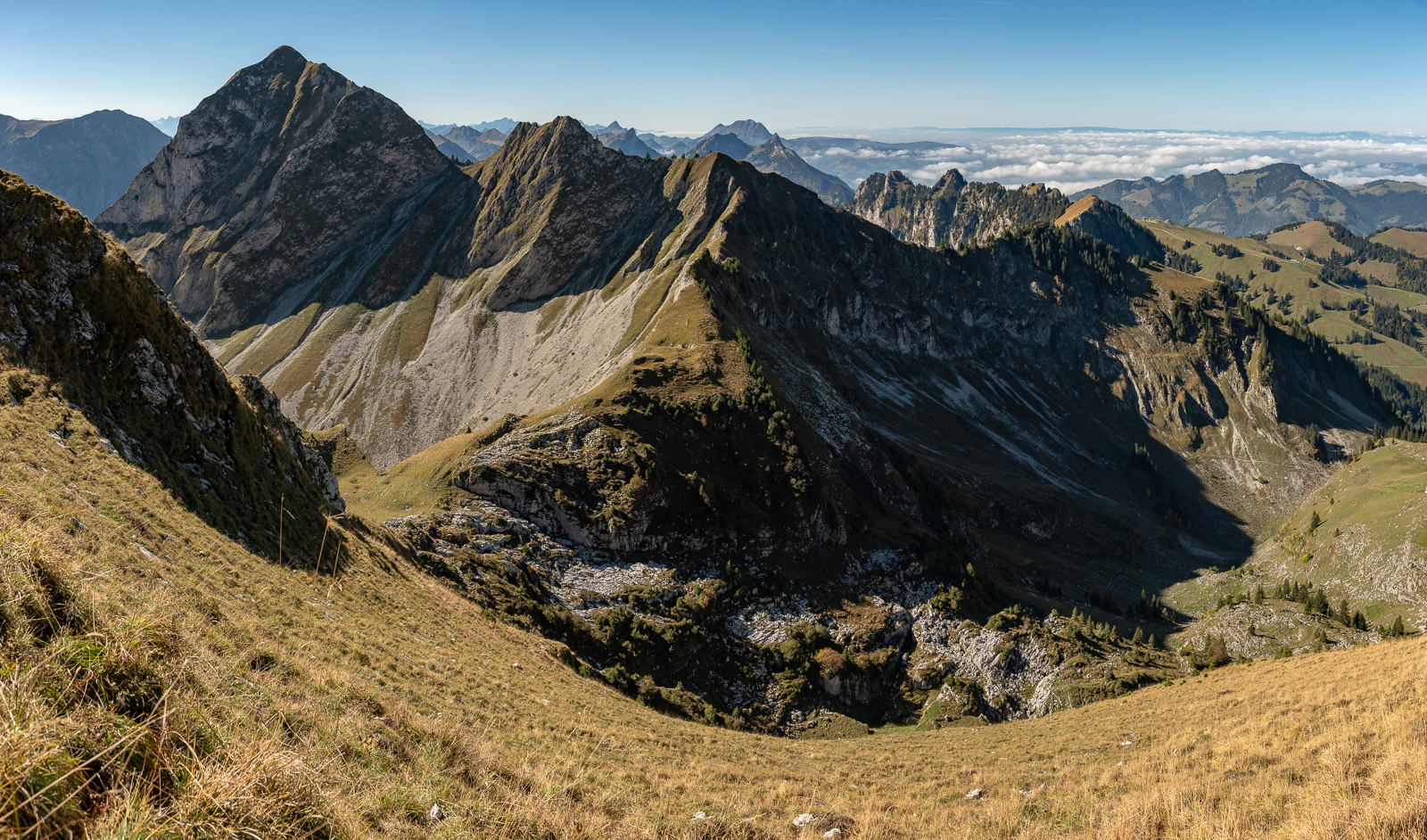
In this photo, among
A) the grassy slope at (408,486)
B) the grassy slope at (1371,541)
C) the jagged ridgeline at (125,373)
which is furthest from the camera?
the grassy slope at (1371,541)

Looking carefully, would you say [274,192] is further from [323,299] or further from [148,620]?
[148,620]

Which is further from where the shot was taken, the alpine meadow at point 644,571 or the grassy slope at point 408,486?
the grassy slope at point 408,486

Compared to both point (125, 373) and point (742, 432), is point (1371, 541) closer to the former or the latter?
point (742, 432)

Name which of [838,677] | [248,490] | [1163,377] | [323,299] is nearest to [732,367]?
[838,677]

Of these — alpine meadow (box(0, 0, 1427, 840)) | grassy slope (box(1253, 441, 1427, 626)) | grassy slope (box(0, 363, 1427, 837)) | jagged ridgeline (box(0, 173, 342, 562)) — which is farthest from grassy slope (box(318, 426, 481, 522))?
grassy slope (box(1253, 441, 1427, 626))

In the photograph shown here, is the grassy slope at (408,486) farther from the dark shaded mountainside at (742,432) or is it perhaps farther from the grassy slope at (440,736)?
the grassy slope at (440,736)

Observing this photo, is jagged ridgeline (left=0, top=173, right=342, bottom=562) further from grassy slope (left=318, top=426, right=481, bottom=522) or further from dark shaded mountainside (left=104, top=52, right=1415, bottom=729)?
grassy slope (left=318, top=426, right=481, bottom=522)

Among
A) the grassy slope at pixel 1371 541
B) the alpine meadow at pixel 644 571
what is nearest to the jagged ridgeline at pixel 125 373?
the alpine meadow at pixel 644 571
